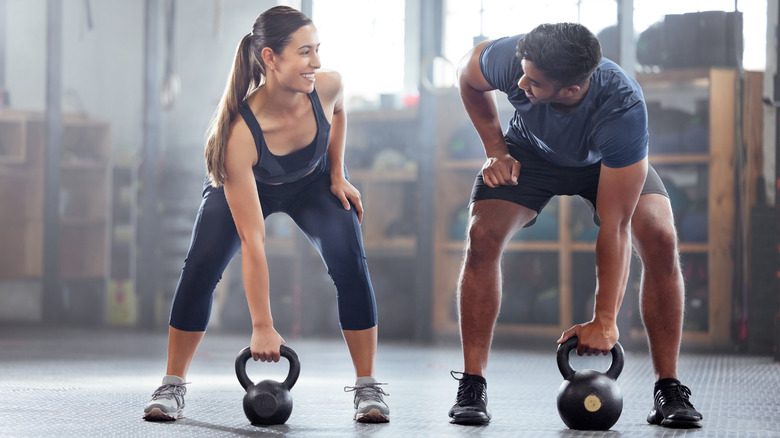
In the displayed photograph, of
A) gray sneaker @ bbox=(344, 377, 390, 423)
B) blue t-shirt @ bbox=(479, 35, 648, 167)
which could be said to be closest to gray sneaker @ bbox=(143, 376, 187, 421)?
gray sneaker @ bbox=(344, 377, 390, 423)

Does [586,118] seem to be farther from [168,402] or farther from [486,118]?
[168,402]

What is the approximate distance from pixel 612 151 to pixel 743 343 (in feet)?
11.1

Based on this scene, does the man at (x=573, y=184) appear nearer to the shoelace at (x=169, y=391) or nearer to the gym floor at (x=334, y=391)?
the gym floor at (x=334, y=391)

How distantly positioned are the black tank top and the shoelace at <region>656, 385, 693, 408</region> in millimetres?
1070

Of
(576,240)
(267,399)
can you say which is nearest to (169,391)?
(267,399)

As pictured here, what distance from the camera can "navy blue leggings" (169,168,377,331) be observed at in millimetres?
2170

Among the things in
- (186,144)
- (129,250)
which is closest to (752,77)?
(186,144)

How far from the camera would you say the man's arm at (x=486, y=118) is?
2.22 meters

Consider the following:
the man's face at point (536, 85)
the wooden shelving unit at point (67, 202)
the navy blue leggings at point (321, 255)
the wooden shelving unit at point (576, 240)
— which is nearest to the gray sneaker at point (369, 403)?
the navy blue leggings at point (321, 255)

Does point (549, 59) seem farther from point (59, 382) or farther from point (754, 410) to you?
point (59, 382)

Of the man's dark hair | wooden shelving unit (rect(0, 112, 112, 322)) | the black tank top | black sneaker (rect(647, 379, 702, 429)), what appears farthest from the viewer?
wooden shelving unit (rect(0, 112, 112, 322))

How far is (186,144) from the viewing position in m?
6.57

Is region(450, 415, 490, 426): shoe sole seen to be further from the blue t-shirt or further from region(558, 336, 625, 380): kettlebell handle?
the blue t-shirt

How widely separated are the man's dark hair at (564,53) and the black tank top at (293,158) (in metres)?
0.60
